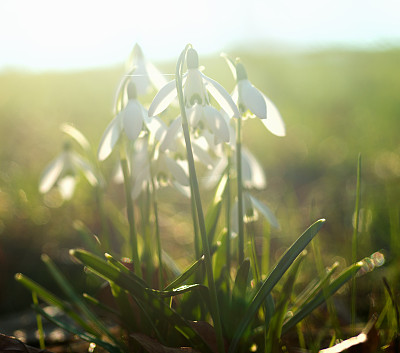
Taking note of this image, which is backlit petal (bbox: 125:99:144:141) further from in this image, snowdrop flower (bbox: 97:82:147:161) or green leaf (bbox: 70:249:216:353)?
green leaf (bbox: 70:249:216:353)

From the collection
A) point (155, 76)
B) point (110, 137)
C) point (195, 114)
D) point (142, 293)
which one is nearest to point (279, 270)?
point (142, 293)

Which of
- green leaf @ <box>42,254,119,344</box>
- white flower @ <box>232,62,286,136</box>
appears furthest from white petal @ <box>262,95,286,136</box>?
green leaf @ <box>42,254,119,344</box>

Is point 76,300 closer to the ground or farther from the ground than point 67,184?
closer to the ground

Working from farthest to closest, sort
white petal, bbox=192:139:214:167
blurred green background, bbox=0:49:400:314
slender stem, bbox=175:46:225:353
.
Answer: blurred green background, bbox=0:49:400:314, white petal, bbox=192:139:214:167, slender stem, bbox=175:46:225:353

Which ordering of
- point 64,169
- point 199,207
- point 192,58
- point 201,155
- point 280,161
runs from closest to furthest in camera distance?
point 199,207 → point 192,58 → point 201,155 → point 64,169 → point 280,161

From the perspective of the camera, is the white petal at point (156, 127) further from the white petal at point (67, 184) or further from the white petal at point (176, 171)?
the white petal at point (67, 184)

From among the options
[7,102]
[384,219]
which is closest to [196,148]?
[384,219]

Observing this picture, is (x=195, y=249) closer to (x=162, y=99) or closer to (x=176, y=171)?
(x=176, y=171)
